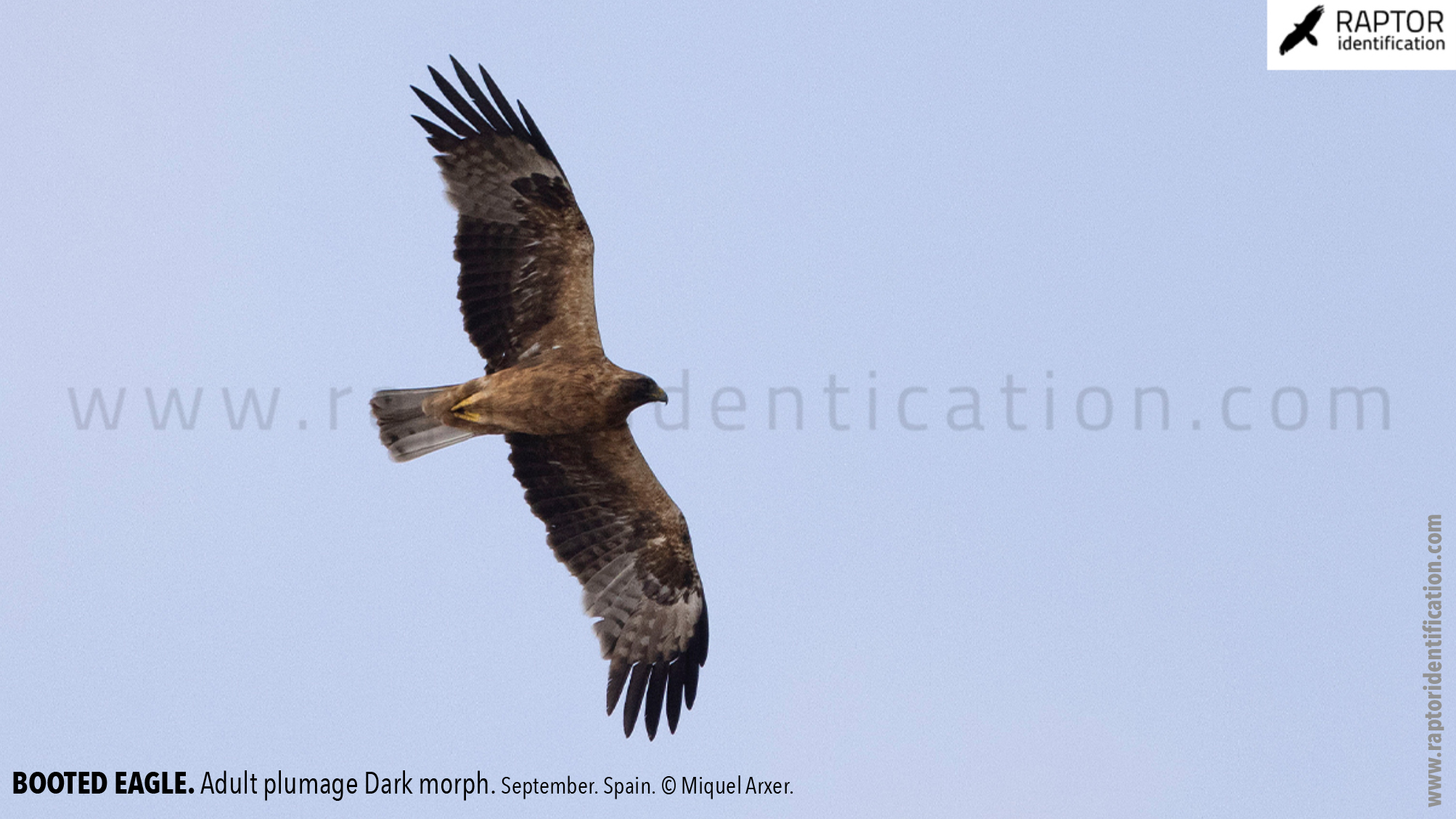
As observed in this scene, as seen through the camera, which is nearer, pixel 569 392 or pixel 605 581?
pixel 569 392

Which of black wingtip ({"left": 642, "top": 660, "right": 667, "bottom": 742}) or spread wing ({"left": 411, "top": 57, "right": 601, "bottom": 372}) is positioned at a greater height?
spread wing ({"left": 411, "top": 57, "right": 601, "bottom": 372})

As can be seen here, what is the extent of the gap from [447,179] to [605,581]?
3.15 meters

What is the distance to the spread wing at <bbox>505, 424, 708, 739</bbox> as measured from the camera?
11.7 meters

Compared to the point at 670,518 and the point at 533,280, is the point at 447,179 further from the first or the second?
the point at 670,518

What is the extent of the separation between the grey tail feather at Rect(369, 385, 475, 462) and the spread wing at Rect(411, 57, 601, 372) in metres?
0.59

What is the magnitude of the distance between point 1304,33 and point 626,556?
23.4 feet

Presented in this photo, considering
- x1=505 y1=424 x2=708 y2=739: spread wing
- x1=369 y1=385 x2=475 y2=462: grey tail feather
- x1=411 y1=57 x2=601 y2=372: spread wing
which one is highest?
x1=411 y1=57 x2=601 y2=372: spread wing

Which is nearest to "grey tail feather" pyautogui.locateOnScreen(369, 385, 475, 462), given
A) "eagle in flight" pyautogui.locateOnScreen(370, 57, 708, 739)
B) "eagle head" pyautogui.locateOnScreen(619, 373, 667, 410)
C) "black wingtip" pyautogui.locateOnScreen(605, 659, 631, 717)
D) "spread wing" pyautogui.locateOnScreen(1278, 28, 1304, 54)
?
"eagle in flight" pyautogui.locateOnScreen(370, 57, 708, 739)

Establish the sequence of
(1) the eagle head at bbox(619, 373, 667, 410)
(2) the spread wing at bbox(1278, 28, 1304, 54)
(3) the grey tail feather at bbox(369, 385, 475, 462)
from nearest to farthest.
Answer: (1) the eagle head at bbox(619, 373, 667, 410) < (3) the grey tail feather at bbox(369, 385, 475, 462) < (2) the spread wing at bbox(1278, 28, 1304, 54)

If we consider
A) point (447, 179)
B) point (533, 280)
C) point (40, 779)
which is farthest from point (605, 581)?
point (40, 779)

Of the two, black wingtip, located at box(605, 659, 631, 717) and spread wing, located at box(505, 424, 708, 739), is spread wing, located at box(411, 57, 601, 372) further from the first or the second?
black wingtip, located at box(605, 659, 631, 717)

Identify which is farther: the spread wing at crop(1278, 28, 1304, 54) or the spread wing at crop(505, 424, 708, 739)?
the spread wing at crop(1278, 28, 1304, 54)

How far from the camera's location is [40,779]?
11.4 m

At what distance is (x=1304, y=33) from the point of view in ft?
43.6
